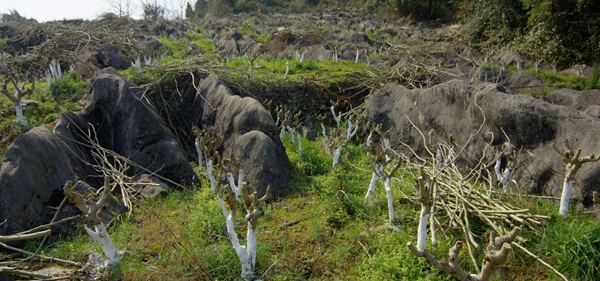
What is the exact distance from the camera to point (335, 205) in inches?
323

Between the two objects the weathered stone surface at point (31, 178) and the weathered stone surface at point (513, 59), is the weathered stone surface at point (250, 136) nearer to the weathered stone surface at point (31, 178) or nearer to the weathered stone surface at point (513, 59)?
the weathered stone surface at point (31, 178)

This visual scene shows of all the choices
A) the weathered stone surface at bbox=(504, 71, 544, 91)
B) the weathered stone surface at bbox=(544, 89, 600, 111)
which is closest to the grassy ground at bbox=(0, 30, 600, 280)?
the weathered stone surface at bbox=(544, 89, 600, 111)

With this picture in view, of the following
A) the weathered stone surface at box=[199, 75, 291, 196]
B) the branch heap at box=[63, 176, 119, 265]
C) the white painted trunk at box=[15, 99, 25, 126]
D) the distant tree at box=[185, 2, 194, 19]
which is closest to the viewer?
the branch heap at box=[63, 176, 119, 265]

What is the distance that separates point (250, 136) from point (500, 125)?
568 cm

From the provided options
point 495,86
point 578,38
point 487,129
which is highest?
point 578,38

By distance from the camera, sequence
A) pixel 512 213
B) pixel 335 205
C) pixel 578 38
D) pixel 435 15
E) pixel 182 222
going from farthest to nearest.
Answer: pixel 435 15 < pixel 578 38 < pixel 335 205 < pixel 182 222 < pixel 512 213

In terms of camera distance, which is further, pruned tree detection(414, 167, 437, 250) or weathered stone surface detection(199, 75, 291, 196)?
weathered stone surface detection(199, 75, 291, 196)

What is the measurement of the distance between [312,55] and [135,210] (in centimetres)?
1743

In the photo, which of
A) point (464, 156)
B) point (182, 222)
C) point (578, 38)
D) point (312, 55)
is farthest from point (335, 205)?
point (578, 38)

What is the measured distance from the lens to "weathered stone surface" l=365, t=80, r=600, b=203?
316 inches

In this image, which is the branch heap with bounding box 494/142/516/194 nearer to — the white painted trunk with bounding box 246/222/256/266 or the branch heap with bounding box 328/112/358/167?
the branch heap with bounding box 328/112/358/167

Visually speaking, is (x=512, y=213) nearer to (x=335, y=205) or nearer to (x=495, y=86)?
(x=335, y=205)

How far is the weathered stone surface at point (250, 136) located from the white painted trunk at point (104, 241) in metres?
2.97

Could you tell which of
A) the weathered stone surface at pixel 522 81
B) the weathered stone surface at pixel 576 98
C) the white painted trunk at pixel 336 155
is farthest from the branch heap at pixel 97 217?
the weathered stone surface at pixel 522 81
